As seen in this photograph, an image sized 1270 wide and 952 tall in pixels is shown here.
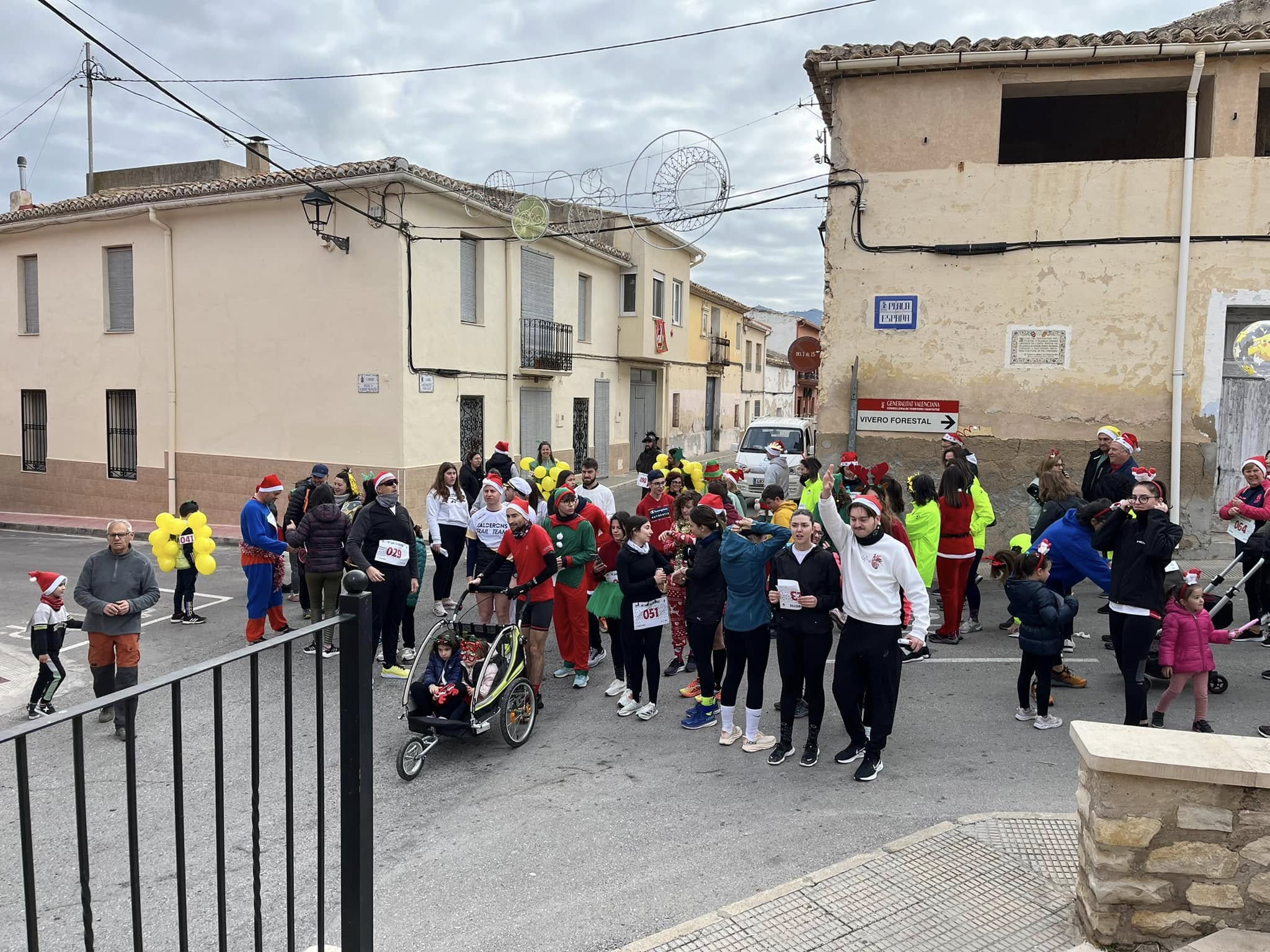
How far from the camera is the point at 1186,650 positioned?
5.95 m

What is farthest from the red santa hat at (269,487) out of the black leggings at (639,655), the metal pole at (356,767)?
the metal pole at (356,767)

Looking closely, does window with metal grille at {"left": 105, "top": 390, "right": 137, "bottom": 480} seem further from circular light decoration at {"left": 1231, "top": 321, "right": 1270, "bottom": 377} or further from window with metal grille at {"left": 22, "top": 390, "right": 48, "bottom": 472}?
circular light decoration at {"left": 1231, "top": 321, "right": 1270, "bottom": 377}

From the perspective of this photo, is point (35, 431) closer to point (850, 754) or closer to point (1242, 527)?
point (850, 754)

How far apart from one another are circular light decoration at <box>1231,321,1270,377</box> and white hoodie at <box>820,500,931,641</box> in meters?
8.99

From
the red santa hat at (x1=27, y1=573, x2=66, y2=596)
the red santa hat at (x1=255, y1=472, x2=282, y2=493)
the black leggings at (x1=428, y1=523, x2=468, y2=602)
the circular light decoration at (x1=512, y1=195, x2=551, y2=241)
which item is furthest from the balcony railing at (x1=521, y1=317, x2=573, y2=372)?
the red santa hat at (x1=27, y1=573, x2=66, y2=596)

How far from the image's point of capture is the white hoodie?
5461 mm

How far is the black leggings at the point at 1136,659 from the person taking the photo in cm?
579

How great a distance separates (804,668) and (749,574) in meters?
0.73

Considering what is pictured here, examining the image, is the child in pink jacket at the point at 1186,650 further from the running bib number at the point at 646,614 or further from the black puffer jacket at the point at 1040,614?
the running bib number at the point at 646,614

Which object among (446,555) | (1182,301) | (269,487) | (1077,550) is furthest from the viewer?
(1182,301)

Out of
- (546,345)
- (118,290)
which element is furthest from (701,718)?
(118,290)

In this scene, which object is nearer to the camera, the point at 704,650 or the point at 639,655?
the point at 704,650

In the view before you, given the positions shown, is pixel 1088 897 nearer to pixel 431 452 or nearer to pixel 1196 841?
pixel 1196 841

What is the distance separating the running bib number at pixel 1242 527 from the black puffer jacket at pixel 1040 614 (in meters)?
3.06
